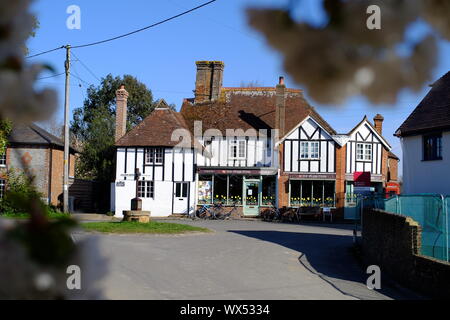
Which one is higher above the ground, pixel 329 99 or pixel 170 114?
pixel 170 114

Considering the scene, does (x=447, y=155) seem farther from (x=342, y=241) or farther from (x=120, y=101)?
(x=120, y=101)

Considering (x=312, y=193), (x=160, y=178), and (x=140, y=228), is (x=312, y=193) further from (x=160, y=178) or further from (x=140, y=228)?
(x=140, y=228)

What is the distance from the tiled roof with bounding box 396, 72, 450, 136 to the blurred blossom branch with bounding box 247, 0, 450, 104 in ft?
70.6

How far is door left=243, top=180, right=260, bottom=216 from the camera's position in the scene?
33.8m

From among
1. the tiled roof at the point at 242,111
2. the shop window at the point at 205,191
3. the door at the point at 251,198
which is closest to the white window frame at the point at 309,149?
the tiled roof at the point at 242,111

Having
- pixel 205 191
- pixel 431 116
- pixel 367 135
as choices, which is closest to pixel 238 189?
pixel 205 191

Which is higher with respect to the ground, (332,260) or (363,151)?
(363,151)

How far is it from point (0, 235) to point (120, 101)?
3468 centimetres

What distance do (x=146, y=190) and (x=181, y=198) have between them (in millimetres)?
2427

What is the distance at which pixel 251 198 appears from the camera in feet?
111

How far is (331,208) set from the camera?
33.5 metres

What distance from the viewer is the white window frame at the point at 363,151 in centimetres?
3362

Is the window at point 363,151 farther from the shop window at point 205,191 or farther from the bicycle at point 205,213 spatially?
the bicycle at point 205,213

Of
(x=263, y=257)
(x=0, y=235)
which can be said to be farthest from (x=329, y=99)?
(x=263, y=257)
